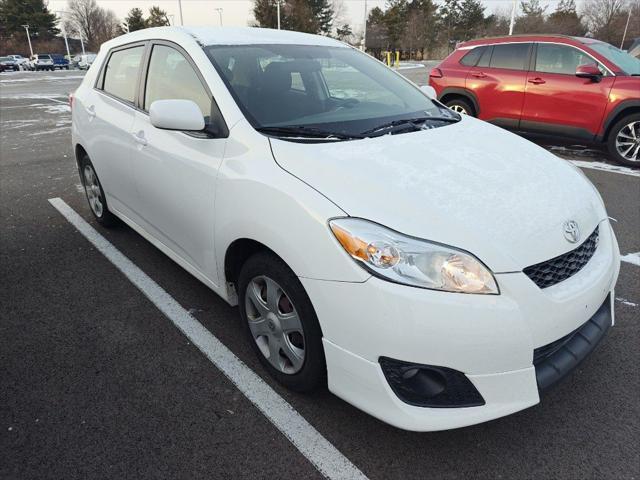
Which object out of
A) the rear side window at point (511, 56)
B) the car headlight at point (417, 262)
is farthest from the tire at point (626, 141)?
the car headlight at point (417, 262)

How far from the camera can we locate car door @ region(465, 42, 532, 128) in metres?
7.24

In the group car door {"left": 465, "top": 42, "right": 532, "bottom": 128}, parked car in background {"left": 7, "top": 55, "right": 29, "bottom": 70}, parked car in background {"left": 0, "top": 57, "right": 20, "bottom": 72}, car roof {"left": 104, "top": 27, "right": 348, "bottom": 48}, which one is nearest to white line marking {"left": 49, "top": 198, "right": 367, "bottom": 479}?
car roof {"left": 104, "top": 27, "right": 348, "bottom": 48}

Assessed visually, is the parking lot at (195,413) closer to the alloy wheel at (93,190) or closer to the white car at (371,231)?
the white car at (371,231)

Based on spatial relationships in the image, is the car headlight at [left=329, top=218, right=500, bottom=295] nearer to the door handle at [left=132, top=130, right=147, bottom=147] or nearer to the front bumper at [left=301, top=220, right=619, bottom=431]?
the front bumper at [left=301, top=220, right=619, bottom=431]

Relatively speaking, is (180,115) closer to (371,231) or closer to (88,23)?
(371,231)

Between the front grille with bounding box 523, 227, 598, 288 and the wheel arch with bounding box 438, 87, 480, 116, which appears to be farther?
the wheel arch with bounding box 438, 87, 480, 116

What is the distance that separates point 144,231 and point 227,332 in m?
1.10

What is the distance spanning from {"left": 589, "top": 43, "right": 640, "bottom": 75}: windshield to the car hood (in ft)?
17.5

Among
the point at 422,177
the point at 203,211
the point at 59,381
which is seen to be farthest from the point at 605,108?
the point at 59,381

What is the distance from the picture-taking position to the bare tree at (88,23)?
88562mm

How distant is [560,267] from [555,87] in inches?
233

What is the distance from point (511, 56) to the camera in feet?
24.3

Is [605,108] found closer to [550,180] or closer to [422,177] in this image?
[550,180]

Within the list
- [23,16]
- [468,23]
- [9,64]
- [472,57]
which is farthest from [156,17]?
[472,57]
